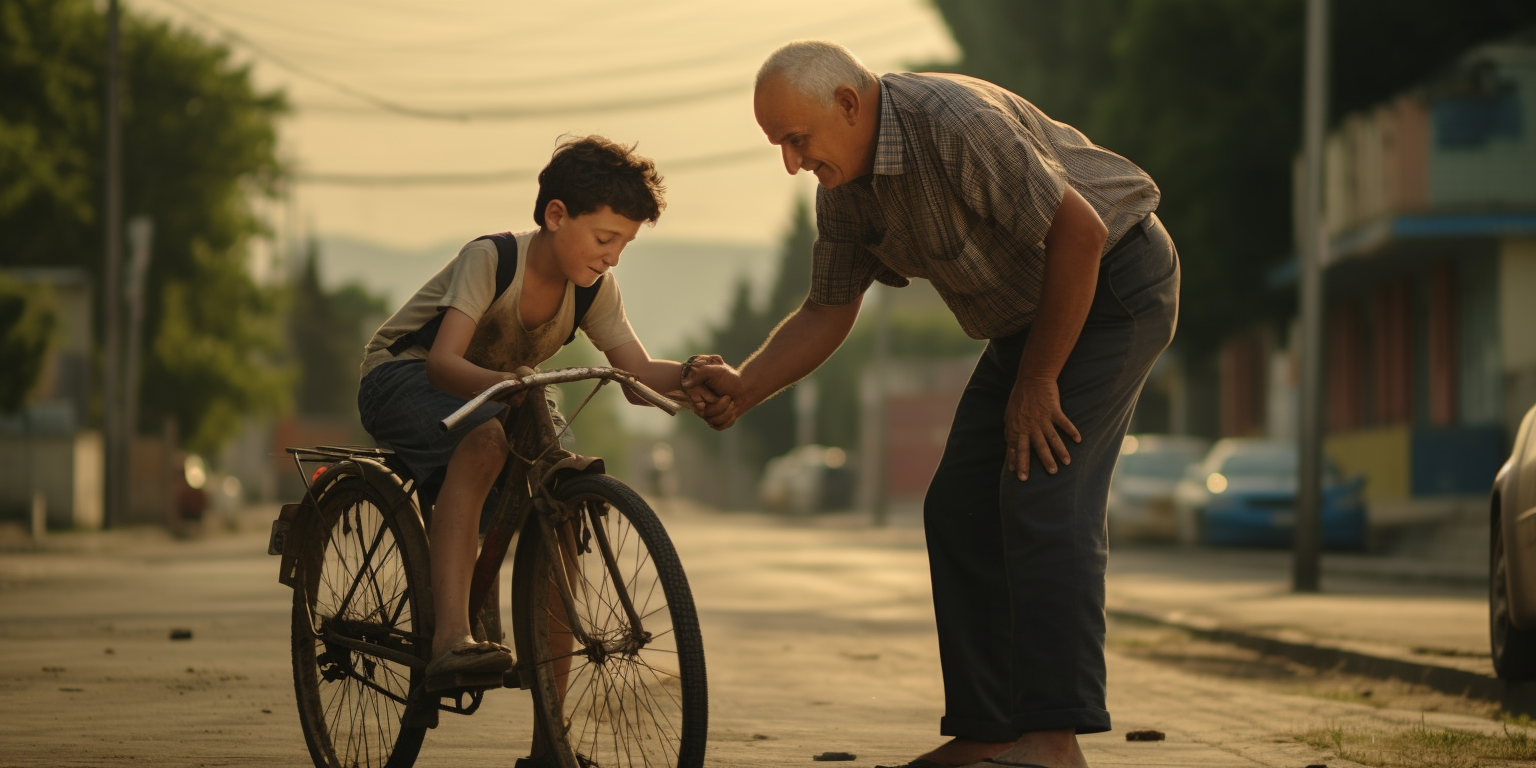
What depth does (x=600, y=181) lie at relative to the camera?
5.10 m

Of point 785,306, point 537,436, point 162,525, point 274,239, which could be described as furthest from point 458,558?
point 785,306

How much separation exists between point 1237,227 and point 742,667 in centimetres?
2724

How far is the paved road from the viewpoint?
6.00 metres

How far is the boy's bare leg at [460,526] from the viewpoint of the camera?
4980 millimetres

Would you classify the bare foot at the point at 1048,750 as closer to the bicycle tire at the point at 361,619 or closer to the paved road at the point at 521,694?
the paved road at the point at 521,694

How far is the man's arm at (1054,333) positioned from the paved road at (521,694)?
1307mm

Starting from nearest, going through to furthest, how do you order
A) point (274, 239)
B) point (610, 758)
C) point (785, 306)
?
point (610, 758) → point (274, 239) → point (785, 306)

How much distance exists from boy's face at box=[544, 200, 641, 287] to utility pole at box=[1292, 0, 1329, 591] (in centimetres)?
1165

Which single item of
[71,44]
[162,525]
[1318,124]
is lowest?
[162,525]

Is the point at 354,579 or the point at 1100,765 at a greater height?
the point at 354,579

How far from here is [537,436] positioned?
5.11m

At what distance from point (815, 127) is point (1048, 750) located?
152 centimetres

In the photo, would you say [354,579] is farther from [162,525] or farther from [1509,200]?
[162,525]

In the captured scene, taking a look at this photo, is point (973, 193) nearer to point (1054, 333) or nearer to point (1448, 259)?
point (1054, 333)
